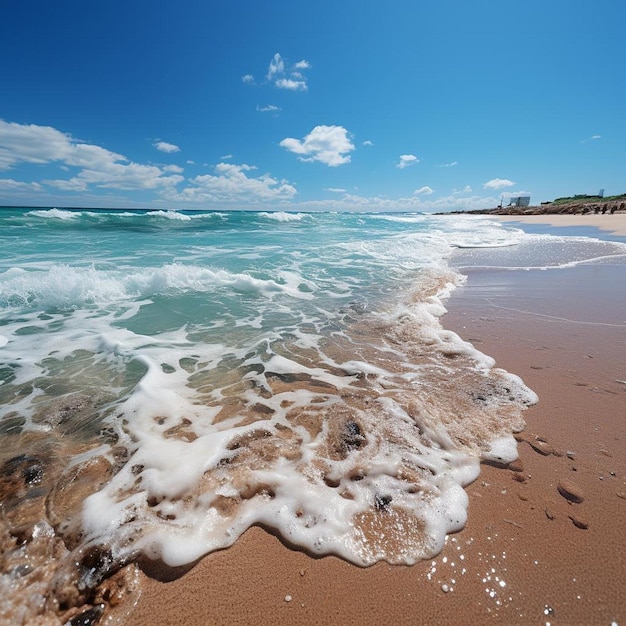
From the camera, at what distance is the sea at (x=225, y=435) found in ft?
5.76

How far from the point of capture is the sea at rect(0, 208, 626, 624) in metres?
1.76

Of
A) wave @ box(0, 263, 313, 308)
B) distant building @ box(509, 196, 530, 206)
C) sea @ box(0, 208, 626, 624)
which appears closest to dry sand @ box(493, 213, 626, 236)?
wave @ box(0, 263, 313, 308)

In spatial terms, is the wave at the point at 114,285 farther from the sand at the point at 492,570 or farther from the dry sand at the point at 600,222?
the dry sand at the point at 600,222

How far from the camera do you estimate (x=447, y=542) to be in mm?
1739

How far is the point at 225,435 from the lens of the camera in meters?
2.62

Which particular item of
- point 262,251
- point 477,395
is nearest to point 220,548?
point 477,395

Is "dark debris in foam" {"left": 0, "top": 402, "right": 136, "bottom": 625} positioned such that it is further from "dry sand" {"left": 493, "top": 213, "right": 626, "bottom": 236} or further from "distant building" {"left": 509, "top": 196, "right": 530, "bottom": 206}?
"distant building" {"left": 509, "top": 196, "right": 530, "bottom": 206}

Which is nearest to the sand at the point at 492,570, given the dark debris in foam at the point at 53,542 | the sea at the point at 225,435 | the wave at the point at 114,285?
the sea at the point at 225,435

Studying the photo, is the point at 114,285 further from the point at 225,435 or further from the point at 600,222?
the point at 600,222

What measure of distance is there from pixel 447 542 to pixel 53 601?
6.58ft

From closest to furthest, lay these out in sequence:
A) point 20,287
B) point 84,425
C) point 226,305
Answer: point 84,425 → point 226,305 → point 20,287

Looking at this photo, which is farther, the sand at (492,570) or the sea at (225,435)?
the sea at (225,435)

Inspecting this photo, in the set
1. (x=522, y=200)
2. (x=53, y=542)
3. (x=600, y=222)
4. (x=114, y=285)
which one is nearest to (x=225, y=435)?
(x=53, y=542)

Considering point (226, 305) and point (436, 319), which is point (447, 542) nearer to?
point (436, 319)
